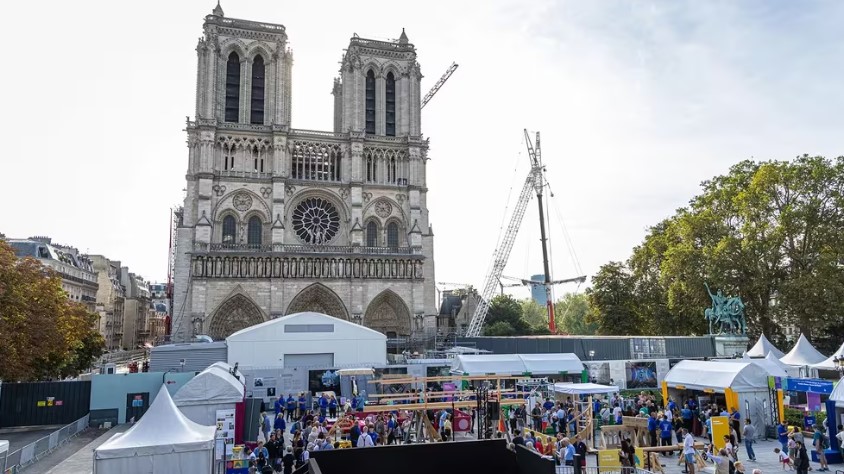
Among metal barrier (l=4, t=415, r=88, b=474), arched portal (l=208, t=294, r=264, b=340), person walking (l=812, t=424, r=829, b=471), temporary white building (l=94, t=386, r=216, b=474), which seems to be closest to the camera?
temporary white building (l=94, t=386, r=216, b=474)

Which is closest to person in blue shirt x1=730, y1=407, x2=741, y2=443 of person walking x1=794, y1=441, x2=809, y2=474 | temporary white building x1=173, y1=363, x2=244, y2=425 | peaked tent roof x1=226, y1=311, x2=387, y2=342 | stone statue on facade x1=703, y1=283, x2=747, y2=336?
person walking x1=794, y1=441, x2=809, y2=474

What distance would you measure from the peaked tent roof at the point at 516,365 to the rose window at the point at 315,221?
954 inches

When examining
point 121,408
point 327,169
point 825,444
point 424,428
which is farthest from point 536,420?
point 327,169

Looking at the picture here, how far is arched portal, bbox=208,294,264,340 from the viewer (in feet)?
144

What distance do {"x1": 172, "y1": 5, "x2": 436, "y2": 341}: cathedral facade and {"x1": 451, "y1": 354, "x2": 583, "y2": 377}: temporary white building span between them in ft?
67.9

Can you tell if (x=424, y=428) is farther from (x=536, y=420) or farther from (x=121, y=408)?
(x=121, y=408)

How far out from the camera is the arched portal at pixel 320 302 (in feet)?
150

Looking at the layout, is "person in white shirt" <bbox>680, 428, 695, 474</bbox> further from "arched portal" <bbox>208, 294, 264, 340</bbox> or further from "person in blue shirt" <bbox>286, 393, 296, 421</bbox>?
"arched portal" <bbox>208, 294, 264, 340</bbox>

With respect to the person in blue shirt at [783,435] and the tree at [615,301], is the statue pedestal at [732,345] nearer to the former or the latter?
the tree at [615,301]

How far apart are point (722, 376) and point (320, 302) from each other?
32.5 meters

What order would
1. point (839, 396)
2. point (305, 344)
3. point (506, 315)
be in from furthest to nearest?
point (506, 315), point (305, 344), point (839, 396)

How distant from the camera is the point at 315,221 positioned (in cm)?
4834

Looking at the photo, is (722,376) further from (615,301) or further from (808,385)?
(615,301)

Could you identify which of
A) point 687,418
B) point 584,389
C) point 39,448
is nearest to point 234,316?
point 39,448
